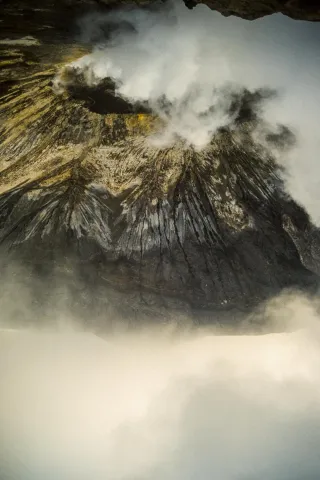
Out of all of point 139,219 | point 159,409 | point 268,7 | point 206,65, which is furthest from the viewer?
point 159,409

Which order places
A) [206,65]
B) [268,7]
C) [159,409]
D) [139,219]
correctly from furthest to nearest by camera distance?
[159,409] < [139,219] < [206,65] < [268,7]

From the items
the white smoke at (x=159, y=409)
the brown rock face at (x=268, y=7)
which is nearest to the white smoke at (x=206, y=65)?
the brown rock face at (x=268, y=7)

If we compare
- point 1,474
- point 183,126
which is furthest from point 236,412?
point 183,126

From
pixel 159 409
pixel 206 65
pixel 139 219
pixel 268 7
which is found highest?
pixel 268 7

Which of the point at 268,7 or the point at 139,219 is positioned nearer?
the point at 268,7

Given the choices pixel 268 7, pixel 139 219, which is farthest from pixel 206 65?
pixel 139 219

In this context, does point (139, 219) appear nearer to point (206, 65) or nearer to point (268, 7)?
point (206, 65)

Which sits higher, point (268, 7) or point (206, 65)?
point (268, 7)

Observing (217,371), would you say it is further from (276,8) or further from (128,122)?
(276,8)

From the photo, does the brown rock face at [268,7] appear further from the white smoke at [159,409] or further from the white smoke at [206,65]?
the white smoke at [159,409]
